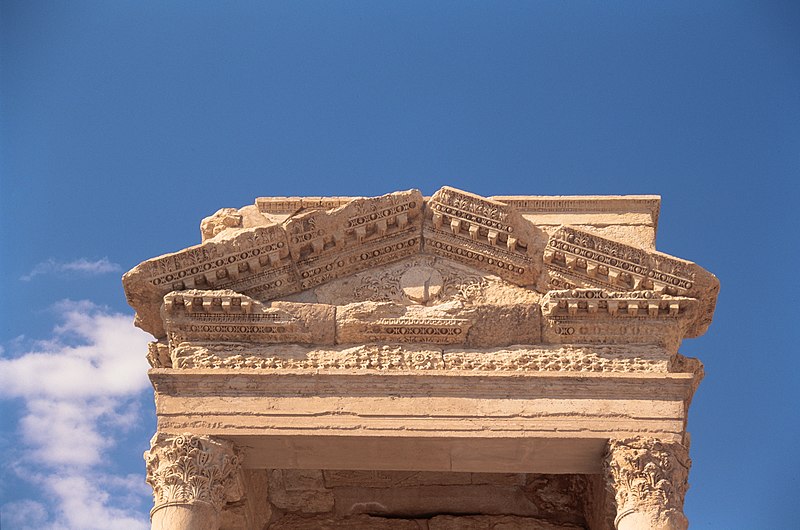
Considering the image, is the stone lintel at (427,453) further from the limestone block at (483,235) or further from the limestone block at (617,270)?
the limestone block at (483,235)

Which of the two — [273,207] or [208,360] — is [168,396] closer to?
[208,360]

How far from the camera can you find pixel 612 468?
9758 millimetres

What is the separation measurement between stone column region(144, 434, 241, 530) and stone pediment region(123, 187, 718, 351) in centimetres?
122

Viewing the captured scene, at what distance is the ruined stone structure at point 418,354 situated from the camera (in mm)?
9906

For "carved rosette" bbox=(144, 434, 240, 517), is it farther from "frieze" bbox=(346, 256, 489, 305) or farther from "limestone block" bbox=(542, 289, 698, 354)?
"limestone block" bbox=(542, 289, 698, 354)

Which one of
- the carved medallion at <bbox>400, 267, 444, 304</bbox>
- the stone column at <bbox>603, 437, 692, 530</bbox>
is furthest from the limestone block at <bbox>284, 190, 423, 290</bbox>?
the stone column at <bbox>603, 437, 692, 530</bbox>

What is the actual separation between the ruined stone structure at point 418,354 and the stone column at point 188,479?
0.05 ft

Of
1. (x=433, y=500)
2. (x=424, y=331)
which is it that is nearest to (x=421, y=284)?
(x=424, y=331)

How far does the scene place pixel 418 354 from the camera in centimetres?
1041

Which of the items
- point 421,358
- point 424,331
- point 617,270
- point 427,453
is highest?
point 617,270

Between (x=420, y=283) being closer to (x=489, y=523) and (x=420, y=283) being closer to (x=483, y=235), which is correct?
(x=483, y=235)

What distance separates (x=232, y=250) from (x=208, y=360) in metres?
1.21

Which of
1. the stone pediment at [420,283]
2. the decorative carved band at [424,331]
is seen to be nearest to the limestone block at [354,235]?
the stone pediment at [420,283]

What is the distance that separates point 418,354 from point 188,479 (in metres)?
2.56
